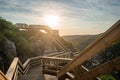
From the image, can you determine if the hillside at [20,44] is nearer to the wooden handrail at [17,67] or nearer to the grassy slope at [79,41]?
the wooden handrail at [17,67]

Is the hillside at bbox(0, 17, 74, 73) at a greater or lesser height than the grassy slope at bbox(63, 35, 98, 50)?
greater

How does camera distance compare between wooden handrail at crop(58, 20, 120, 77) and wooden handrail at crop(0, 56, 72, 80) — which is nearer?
wooden handrail at crop(58, 20, 120, 77)

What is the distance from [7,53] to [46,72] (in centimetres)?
1080

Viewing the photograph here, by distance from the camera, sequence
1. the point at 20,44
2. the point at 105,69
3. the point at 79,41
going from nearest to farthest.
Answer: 1. the point at 105,69
2. the point at 20,44
3. the point at 79,41

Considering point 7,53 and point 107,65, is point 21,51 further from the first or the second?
point 107,65

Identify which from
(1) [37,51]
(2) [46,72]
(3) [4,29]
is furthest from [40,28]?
(2) [46,72]

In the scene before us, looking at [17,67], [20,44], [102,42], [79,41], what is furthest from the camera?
[79,41]

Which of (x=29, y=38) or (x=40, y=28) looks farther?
(x=40, y=28)

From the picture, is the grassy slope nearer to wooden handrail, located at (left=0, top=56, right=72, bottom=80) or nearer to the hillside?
the hillside

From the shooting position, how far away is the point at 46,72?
1087 centimetres

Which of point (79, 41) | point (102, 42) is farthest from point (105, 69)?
point (79, 41)

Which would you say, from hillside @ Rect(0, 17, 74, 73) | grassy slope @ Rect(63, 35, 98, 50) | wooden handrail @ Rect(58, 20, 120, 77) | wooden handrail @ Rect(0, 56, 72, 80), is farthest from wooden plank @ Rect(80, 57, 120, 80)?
grassy slope @ Rect(63, 35, 98, 50)

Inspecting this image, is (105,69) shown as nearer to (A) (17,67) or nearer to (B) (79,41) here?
(A) (17,67)

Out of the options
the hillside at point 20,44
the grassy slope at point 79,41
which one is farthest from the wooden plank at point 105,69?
the grassy slope at point 79,41
